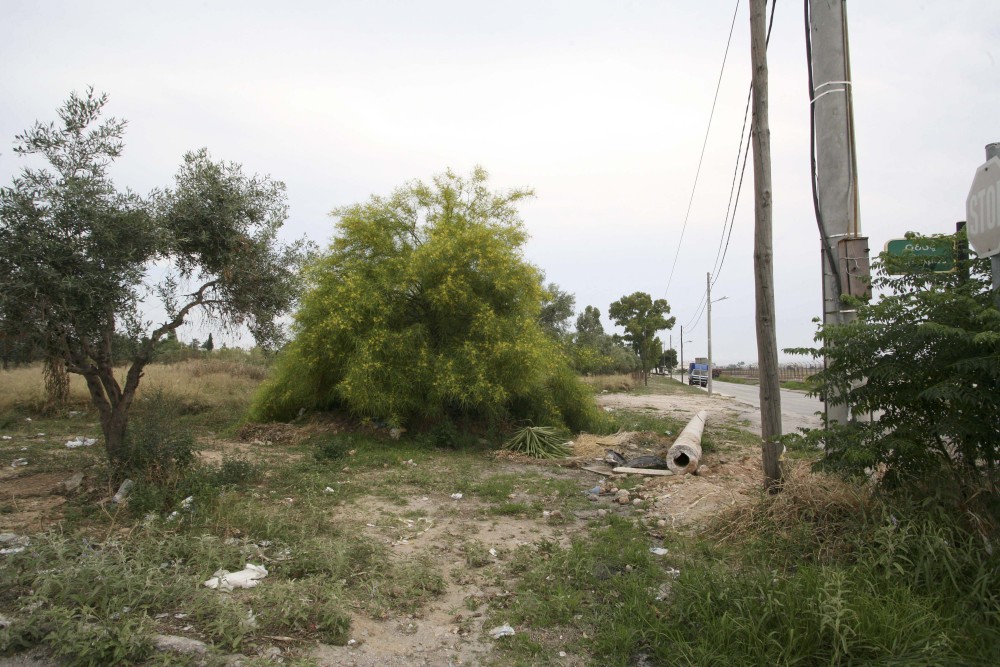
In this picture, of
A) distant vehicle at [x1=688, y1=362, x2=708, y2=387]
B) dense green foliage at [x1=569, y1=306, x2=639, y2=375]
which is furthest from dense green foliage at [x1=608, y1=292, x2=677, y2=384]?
distant vehicle at [x1=688, y1=362, x2=708, y2=387]

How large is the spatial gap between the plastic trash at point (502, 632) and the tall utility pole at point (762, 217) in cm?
333

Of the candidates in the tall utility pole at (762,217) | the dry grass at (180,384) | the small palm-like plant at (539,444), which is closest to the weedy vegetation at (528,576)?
the tall utility pole at (762,217)

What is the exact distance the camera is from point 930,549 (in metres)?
3.47

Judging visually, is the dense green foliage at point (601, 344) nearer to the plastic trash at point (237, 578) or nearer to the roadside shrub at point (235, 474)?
the roadside shrub at point (235, 474)

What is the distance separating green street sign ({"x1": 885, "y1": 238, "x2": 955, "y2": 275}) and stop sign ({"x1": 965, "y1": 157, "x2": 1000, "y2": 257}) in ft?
1.98

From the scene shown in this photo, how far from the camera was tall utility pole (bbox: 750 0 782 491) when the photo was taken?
5.60 metres

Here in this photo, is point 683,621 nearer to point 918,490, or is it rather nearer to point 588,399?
point 918,490

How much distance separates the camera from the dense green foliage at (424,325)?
1057cm

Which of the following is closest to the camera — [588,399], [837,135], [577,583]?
[577,583]

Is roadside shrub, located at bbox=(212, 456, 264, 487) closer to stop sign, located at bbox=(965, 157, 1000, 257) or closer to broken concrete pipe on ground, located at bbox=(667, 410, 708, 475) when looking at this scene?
broken concrete pipe on ground, located at bbox=(667, 410, 708, 475)

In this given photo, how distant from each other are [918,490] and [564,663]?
8.92 ft

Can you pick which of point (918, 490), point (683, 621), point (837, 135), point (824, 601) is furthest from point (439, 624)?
point (837, 135)

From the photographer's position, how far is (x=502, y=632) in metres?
3.56

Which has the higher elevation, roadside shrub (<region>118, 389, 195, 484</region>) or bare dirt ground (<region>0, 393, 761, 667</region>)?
roadside shrub (<region>118, 389, 195, 484</region>)
